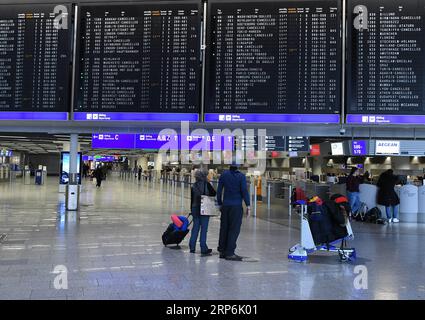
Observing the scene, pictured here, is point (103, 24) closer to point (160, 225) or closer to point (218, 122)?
point (218, 122)

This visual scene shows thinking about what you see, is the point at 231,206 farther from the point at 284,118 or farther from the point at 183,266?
the point at 284,118

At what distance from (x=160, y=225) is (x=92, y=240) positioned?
2.85m

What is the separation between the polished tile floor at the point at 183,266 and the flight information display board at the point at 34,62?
2.76 meters

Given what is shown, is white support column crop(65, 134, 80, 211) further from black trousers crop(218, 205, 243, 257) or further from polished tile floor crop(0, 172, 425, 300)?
black trousers crop(218, 205, 243, 257)

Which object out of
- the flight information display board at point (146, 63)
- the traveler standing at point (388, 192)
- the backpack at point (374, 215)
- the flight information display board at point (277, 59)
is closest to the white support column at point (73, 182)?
the flight information display board at point (146, 63)

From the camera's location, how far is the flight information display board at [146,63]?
34.2 ft

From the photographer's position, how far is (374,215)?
44.5 feet

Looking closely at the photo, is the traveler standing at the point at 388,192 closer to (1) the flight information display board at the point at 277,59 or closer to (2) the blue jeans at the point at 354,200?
(2) the blue jeans at the point at 354,200

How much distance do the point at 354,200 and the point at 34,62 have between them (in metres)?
9.72

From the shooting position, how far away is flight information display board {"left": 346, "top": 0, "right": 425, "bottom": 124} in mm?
9891

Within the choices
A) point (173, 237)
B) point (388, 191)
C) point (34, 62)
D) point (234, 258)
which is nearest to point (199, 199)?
point (173, 237)

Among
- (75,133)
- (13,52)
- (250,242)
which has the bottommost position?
(250,242)

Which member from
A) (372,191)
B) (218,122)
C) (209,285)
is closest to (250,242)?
(218,122)

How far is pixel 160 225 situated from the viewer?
11.8 meters
